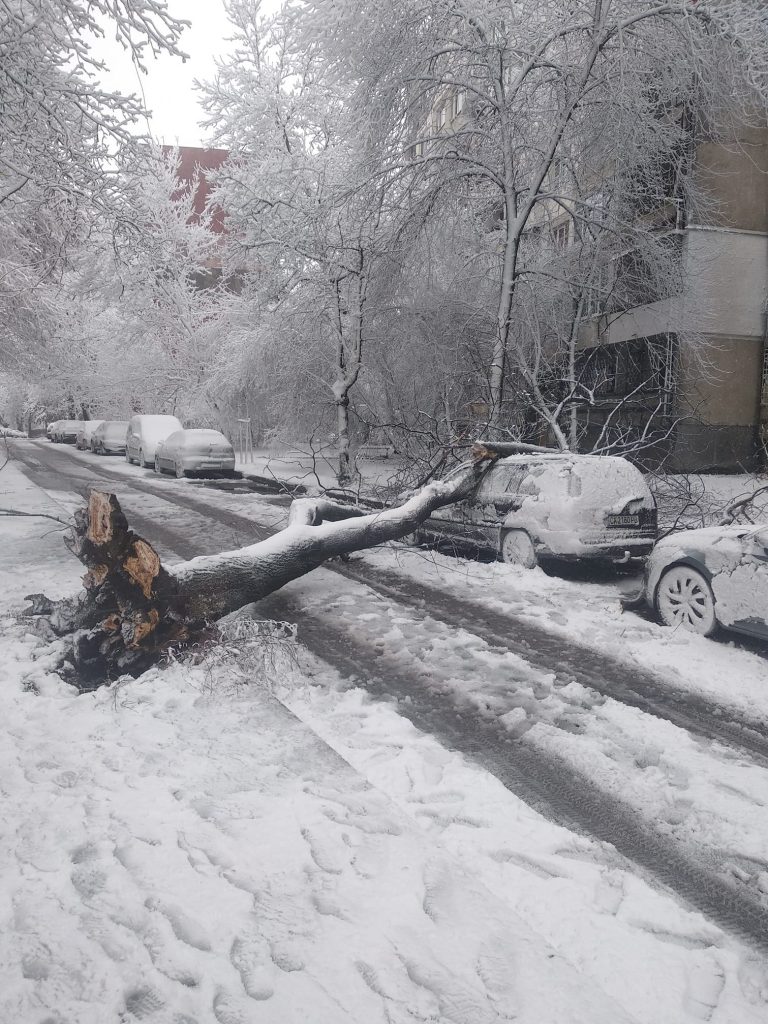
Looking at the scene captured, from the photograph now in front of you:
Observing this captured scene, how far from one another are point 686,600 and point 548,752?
2.97m

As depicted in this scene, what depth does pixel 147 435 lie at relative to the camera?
2664 cm

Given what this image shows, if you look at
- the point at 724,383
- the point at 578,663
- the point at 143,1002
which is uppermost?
the point at 724,383

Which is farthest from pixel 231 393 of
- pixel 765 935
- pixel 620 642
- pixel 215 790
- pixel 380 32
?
pixel 765 935

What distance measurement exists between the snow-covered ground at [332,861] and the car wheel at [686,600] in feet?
3.15

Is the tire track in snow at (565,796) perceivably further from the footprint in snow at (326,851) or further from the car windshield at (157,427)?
the car windshield at (157,427)

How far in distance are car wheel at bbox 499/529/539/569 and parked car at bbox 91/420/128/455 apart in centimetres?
2891

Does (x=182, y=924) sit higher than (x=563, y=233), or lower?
lower

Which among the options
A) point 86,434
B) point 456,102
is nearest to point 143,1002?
point 456,102

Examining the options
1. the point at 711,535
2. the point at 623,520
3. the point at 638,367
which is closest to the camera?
the point at 711,535

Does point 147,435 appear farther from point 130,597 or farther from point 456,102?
point 130,597

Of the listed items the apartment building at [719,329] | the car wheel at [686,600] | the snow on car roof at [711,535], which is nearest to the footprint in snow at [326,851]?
the car wheel at [686,600]

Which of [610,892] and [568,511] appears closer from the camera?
[610,892]

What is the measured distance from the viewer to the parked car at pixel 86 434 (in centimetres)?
3728

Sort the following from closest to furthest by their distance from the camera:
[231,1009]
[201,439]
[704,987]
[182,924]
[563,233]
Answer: [231,1009], [704,987], [182,924], [563,233], [201,439]
